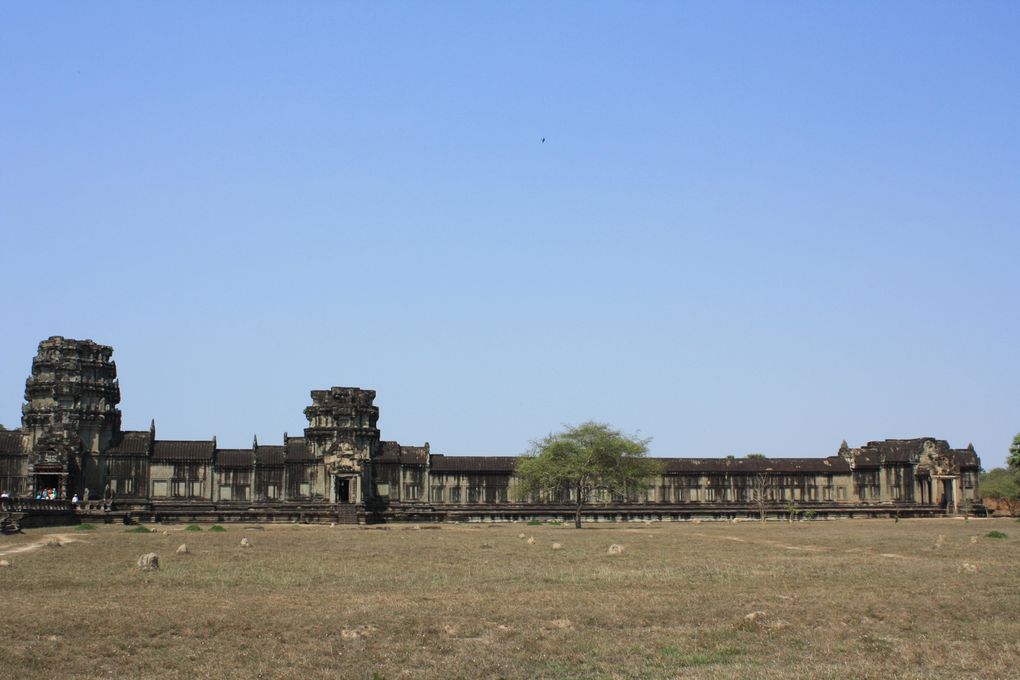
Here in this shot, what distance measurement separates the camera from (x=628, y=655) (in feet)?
68.3

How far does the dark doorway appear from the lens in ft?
314

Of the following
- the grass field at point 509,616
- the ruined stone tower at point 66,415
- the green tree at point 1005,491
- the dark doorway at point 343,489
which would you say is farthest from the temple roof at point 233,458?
the green tree at point 1005,491

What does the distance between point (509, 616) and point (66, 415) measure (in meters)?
77.2

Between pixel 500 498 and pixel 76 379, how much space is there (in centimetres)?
3899

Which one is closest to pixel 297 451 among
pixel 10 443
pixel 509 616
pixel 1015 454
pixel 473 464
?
pixel 473 464

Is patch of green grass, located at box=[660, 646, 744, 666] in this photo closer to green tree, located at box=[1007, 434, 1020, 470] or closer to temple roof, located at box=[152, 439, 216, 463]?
green tree, located at box=[1007, 434, 1020, 470]

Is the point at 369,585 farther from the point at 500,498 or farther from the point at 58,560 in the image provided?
the point at 500,498

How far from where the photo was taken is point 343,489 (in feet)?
316

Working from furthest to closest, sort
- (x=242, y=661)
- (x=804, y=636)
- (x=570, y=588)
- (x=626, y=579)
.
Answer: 1. (x=626, y=579)
2. (x=570, y=588)
3. (x=804, y=636)
4. (x=242, y=661)

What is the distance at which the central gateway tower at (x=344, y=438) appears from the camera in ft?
313

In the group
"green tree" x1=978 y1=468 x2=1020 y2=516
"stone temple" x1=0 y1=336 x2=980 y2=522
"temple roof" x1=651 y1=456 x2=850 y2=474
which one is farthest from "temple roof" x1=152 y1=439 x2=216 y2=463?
"green tree" x1=978 y1=468 x2=1020 y2=516

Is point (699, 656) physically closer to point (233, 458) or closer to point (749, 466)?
point (233, 458)

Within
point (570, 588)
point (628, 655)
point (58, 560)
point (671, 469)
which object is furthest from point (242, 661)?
point (671, 469)

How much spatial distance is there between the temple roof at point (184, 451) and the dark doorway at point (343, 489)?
1144 cm
